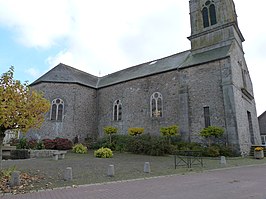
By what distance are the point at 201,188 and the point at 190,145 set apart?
34.1 ft

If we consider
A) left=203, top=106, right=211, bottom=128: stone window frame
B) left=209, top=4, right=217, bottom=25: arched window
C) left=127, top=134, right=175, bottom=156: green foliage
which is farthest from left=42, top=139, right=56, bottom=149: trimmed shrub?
left=209, top=4, right=217, bottom=25: arched window

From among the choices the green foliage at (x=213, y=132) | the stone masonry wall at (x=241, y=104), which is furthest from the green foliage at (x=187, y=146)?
the stone masonry wall at (x=241, y=104)

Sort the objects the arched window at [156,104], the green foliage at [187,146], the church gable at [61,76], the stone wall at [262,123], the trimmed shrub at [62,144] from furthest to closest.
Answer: the stone wall at [262,123] → the church gable at [61,76] → the arched window at [156,104] → the trimmed shrub at [62,144] → the green foliage at [187,146]

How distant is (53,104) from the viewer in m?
21.8

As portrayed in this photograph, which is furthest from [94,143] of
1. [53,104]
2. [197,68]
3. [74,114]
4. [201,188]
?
[201,188]

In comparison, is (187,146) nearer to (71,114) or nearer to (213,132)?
(213,132)

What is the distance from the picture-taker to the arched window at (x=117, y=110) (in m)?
22.9

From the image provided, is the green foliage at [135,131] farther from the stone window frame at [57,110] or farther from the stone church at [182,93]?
the stone window frame at [57,110]

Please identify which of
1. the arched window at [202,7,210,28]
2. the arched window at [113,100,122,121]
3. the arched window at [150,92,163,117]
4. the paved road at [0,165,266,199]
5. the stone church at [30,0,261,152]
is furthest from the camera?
the arched window at [113,100,122,121]

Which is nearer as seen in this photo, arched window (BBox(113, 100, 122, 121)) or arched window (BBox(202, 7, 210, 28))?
arched window (BBox(202, 7, 210, 28))

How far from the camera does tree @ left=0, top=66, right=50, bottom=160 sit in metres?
6.93

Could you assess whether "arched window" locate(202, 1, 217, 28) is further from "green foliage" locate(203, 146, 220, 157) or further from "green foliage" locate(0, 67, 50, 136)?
"green foliage" locate(0, 67, 50, 136)

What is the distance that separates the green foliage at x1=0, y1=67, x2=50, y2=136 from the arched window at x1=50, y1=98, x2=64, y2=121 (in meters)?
14.3

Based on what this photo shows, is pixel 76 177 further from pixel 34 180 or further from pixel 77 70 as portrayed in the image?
pixel 77 70
